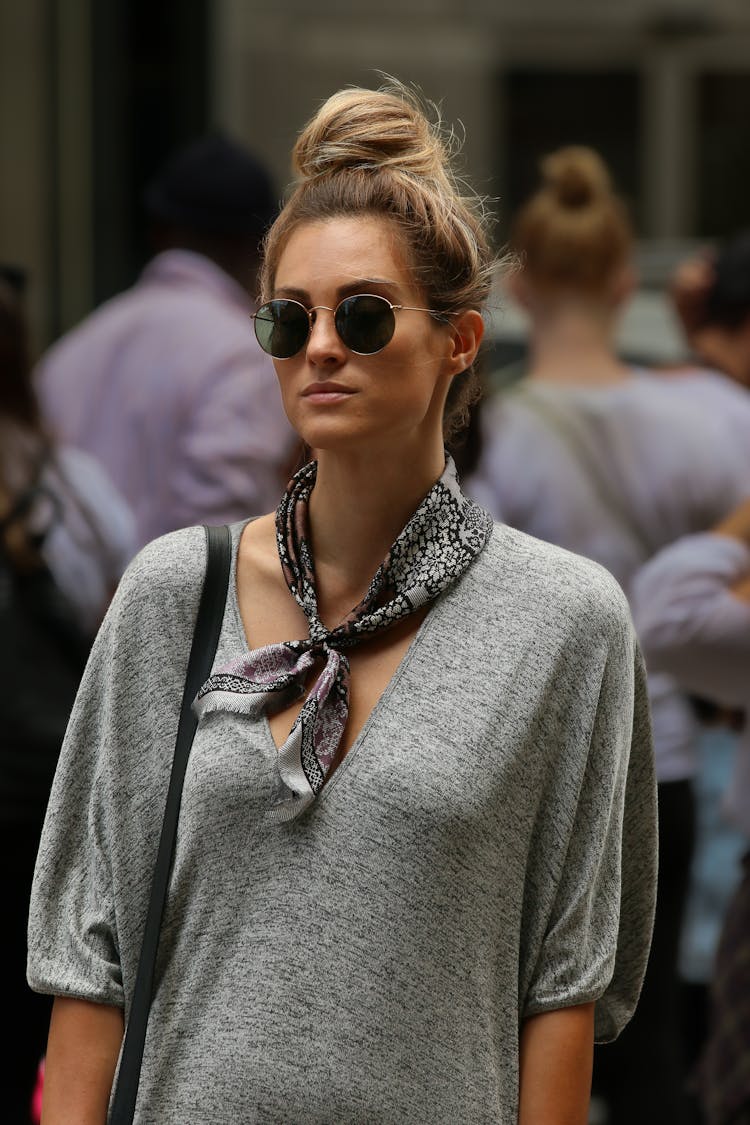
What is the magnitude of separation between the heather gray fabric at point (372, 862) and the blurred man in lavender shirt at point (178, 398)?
2720 millimetres

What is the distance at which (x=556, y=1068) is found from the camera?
2287mm

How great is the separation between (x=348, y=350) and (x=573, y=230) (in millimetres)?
2665

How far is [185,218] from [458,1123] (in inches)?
151

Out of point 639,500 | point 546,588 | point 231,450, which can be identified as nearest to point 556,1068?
point 546,588

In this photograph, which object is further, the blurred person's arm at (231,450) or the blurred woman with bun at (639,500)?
the blurred person's arm at (231,450)

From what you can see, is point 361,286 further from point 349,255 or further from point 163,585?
point 163,585

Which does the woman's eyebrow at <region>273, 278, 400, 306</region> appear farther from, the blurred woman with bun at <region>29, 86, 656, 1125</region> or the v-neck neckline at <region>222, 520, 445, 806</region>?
the v-neck neckline at <region>222, 520, 445, 806</region>

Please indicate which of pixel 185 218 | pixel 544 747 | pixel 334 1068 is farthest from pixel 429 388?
pixel 185 218

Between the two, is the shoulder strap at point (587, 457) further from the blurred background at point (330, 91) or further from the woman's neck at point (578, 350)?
the blurred background at point (330, 91)

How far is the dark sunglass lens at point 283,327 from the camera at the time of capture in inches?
88.8

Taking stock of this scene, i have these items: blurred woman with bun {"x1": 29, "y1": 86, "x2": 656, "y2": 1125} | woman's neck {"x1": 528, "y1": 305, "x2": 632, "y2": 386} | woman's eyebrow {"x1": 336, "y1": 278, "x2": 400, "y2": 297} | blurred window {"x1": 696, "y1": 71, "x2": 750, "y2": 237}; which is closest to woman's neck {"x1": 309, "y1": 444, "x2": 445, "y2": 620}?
blurred woman with bun {"x1": 29, "y1": 86, "x2": 656, "y2": 1125}

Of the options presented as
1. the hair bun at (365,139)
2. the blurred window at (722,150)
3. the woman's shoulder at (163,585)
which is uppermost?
the hair bun at (365,139)

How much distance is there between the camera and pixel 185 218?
5613 millimetres

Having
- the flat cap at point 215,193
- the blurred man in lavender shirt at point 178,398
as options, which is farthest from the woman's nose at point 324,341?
the flat cap at point 215,193
